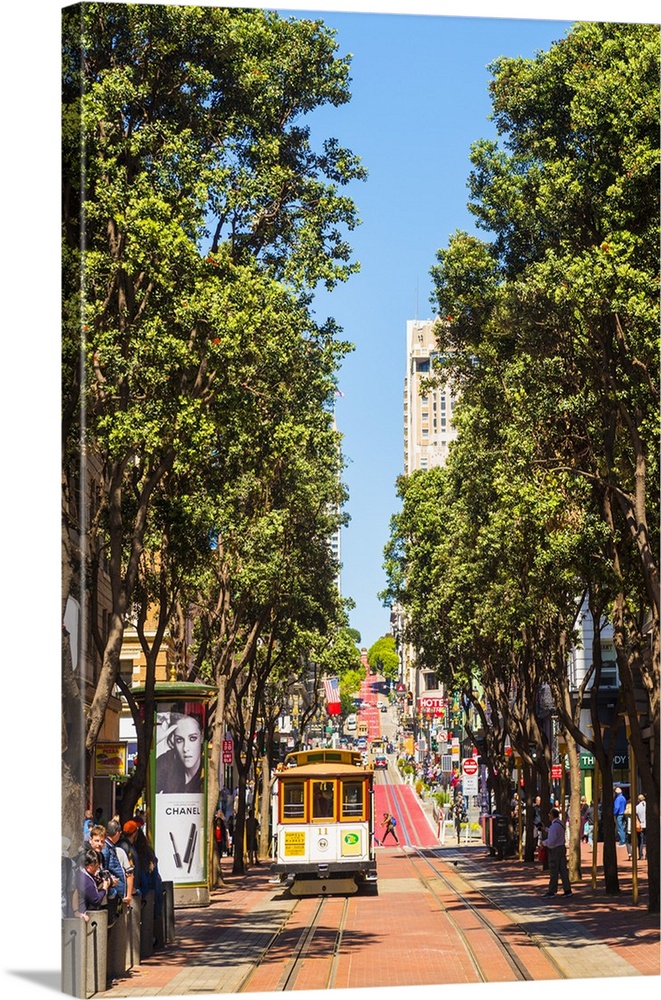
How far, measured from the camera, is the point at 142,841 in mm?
23594

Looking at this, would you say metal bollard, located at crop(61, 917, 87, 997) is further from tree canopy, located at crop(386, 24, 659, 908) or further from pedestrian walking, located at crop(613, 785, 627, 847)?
pedestrian walking, located at crop(613, 785, 627, 847)

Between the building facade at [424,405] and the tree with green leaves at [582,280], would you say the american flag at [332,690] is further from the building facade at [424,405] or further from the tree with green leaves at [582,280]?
the tree with green leaves at [582,280]

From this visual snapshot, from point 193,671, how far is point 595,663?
15.0 meters

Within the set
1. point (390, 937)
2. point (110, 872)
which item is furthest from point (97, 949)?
point (390, 937)

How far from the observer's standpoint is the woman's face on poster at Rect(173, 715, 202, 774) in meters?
33.2

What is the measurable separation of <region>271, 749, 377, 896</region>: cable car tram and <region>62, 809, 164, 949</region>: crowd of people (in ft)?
34.6

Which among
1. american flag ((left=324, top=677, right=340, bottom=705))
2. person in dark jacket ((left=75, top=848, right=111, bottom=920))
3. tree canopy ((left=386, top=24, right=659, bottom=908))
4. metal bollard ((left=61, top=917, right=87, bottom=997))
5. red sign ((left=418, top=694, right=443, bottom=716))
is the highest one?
tree canopy ((left=386, top=24, right=659, bottom=908))

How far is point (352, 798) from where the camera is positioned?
116ft

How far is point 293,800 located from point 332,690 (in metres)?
39.2

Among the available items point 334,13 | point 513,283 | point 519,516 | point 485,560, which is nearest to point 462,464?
point 485,560

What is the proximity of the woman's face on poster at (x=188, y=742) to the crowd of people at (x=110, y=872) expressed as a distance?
8.21m

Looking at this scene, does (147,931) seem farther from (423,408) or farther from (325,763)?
(325,763)

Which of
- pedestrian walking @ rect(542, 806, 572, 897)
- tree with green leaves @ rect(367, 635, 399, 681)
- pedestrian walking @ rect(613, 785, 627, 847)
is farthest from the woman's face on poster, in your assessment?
pedestrian walking @ rect(613, 785, 627, 847)

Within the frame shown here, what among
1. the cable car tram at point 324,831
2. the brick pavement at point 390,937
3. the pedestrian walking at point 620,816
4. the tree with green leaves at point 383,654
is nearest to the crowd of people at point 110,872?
the brick pavement at point 390,937
